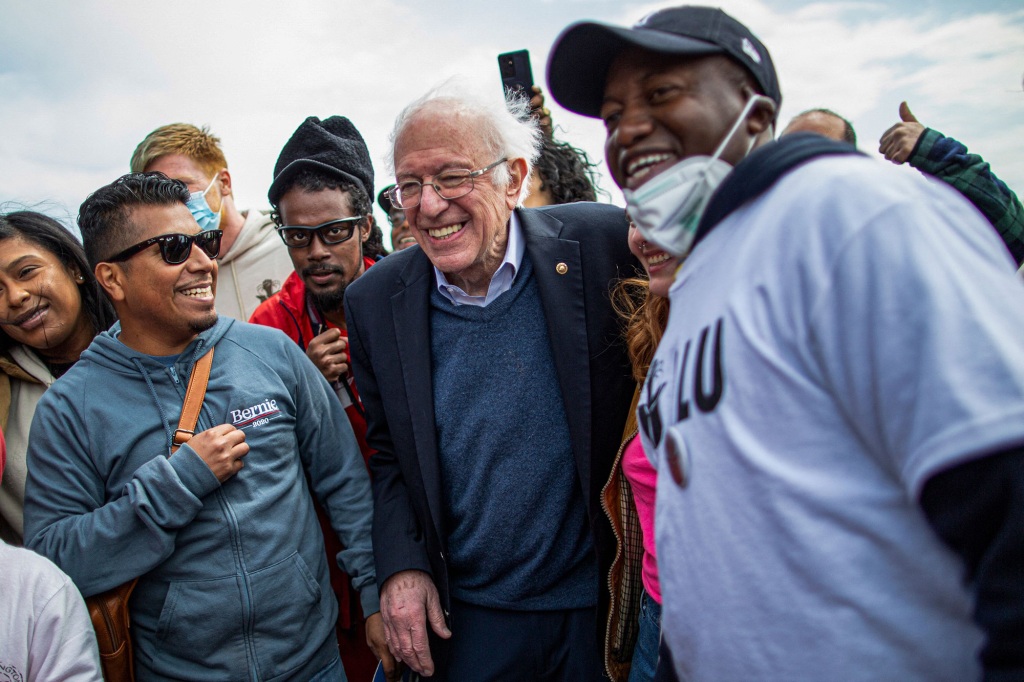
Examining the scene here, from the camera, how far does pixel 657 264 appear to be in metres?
1.66

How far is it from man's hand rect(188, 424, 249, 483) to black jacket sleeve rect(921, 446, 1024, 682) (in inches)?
75.5

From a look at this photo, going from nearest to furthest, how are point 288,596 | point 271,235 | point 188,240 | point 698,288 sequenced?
point 698,288, point 288,596, point 188,240, point 271,235

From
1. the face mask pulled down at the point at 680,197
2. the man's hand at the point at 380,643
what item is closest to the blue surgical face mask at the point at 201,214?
the man's hand at the point at 380,643

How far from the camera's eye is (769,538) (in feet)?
3.00

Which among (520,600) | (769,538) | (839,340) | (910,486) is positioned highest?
(839,340)

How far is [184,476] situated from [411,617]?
86cm

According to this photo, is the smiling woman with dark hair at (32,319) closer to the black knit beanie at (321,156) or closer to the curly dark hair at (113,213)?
the curly dark hair at (113,213)

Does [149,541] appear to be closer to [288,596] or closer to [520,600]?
[288,596]

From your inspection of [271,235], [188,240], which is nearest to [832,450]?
[188,240]

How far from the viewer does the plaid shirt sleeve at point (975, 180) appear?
2645mm

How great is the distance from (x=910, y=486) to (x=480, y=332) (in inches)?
63.7

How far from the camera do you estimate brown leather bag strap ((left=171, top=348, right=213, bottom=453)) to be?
6.91 feet

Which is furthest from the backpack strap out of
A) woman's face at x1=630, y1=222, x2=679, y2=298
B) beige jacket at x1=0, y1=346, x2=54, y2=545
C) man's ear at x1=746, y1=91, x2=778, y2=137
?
beige jacket at x1=0, y1=346, x2=54, y2=545

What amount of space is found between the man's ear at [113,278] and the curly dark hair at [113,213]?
1.4 inches
